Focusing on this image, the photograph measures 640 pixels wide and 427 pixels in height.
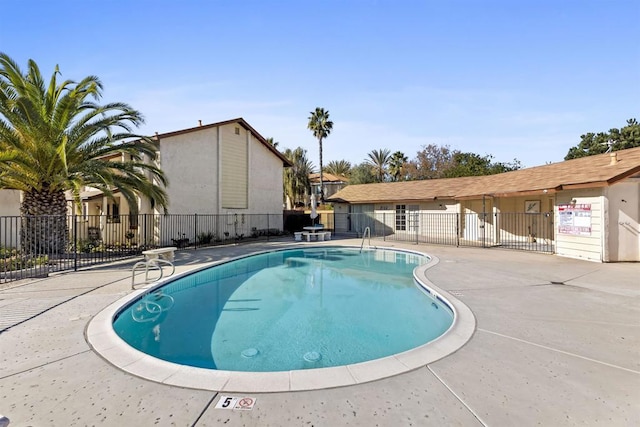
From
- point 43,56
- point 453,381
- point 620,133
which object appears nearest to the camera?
point 453,381

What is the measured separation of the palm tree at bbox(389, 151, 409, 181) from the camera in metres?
44.0

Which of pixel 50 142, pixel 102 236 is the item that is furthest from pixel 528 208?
pixel 102 236

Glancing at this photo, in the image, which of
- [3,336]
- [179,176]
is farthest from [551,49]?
[179,176]

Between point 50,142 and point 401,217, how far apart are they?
21.4 meters

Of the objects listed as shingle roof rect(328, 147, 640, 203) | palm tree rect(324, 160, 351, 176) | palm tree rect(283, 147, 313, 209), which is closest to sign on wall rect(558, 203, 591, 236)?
shingle roof rect(328, 147, 640, 203)

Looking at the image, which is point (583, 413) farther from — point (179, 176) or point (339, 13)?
point (179, 176)

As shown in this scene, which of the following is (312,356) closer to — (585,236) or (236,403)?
(236,403)

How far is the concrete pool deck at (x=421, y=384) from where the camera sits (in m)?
2.81

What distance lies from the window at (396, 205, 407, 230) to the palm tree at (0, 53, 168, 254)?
18425mm

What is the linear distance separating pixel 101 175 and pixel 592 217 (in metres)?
18.4

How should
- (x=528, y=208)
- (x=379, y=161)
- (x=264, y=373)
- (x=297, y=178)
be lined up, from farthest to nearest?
(x=379, y=161) < (x=297, y=178) < (x=528, y=208) < (x=264, y=373)

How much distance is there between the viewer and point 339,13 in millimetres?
10500

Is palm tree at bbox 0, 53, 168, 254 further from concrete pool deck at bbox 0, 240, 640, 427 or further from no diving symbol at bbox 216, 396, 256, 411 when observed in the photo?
no diving symbol at bbox 216, 396, 256, 411

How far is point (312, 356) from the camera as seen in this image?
4938mm
